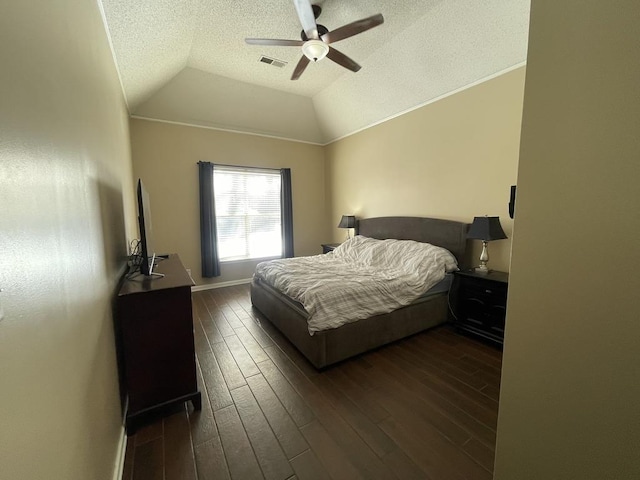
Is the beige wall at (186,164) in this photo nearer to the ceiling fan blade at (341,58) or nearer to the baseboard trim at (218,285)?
the baseboard trim at (218,285)

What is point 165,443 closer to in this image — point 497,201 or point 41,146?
point 41,146

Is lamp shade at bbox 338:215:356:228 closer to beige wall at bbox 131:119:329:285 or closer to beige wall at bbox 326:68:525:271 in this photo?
beige wall at bbox 326:68:525:271

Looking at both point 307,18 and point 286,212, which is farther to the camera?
point 286,212

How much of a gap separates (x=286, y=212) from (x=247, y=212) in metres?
0.75

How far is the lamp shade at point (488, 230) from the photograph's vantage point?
2699 millimetres

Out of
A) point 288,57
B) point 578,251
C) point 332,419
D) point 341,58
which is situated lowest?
point 332,419

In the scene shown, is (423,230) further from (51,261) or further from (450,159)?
(51,261)

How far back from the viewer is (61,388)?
75cm

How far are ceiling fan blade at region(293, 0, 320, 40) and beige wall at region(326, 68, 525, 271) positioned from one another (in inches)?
79.4

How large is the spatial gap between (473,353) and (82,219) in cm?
305

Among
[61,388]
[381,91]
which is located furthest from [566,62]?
[381,91]

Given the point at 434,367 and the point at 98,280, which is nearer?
the point at 98,280

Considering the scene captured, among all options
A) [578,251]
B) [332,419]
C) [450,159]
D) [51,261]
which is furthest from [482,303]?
[51,261]

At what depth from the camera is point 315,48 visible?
232 cm
